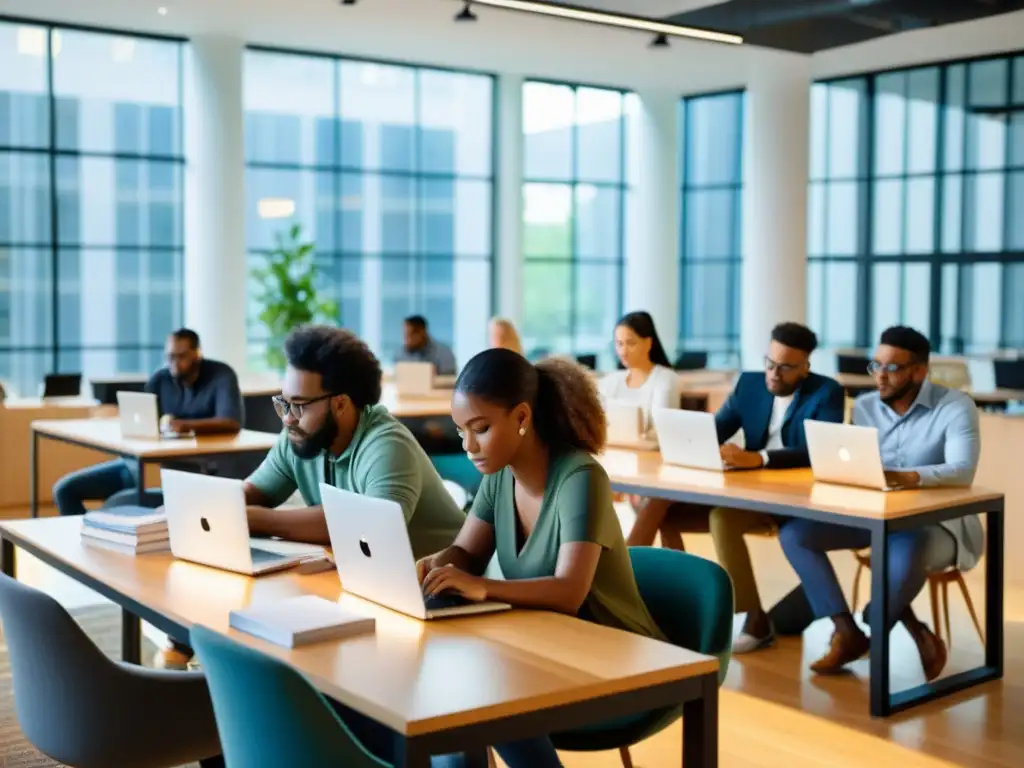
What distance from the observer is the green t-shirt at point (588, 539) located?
2633 mm

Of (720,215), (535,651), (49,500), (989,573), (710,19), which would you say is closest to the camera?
(535,651)

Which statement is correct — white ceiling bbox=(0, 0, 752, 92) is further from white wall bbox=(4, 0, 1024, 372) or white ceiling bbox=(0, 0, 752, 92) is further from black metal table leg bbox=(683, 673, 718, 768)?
black metal table leg bbox=(683, 673, 718, 768)

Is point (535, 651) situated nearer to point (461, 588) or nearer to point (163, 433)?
point (461, 588)

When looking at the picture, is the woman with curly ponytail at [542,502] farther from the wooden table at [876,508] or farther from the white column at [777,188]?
the white column at [777,188]

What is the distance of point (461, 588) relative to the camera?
8.29 ft

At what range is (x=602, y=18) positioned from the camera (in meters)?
6.86

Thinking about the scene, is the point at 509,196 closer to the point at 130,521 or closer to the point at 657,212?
the point at 657,212

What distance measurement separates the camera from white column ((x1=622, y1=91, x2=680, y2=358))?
1449 cm

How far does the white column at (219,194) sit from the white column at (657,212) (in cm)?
507

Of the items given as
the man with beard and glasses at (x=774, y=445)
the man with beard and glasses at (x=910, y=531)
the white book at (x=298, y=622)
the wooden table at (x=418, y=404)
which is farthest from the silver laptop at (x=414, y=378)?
the white book at (x=298, y=622)

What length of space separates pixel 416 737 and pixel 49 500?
7351 mm

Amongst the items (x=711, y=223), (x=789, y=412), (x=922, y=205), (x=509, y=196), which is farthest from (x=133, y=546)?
(x=711, y=223)

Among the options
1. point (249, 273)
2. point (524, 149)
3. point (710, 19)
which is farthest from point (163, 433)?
point (524, 149)

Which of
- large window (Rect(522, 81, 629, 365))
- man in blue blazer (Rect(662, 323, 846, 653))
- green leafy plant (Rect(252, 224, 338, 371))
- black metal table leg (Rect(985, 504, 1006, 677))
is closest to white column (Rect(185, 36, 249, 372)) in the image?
green leafy plant (Rect(252, 224, 338, 371))
